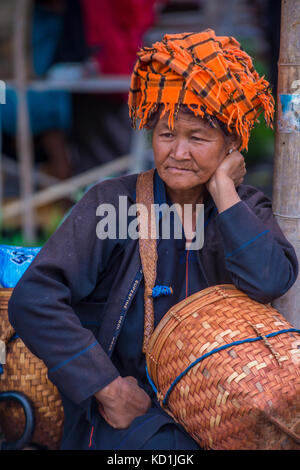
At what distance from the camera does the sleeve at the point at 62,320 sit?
1921 mm

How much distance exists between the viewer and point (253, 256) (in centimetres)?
200

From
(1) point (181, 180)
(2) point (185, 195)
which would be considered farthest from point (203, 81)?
(2) point (185, 195)

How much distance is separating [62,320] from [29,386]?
539 mm

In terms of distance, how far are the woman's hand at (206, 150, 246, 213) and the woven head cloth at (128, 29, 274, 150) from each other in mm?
118

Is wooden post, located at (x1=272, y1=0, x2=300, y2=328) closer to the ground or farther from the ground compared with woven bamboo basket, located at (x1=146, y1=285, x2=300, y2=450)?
farther from the ground

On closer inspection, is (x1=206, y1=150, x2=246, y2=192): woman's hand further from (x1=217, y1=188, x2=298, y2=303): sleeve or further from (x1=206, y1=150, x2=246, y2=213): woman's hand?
(x1=217, y1=188, x2=298, y2=303): sleeve

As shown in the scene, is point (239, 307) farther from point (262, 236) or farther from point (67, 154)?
point (67, 154)

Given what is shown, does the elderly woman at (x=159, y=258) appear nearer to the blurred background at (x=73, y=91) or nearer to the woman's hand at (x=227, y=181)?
the woman's hand at (x=227, y=181)

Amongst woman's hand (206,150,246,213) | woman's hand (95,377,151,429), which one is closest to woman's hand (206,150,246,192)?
woman's hand (206,150,246,213)

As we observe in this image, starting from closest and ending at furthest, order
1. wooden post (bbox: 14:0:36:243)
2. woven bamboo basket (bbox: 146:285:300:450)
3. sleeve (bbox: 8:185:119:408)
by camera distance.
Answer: woven bamboo basket (bbox: 146:285:300:450) → sleeve (bbox: 8:185:119:408) → wooden post (bbox: 14:0:36:243)

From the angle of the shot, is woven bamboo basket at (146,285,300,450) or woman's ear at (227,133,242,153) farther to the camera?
woman's ear at (227,133,242,153)

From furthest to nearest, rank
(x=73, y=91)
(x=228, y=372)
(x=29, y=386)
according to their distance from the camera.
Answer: (x=73, y=91) → (x=29, y=386) → (x=228, y=372)

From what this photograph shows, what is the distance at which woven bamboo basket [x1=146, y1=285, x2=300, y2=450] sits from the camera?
1.73 m

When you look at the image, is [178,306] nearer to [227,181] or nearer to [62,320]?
[62,320]
